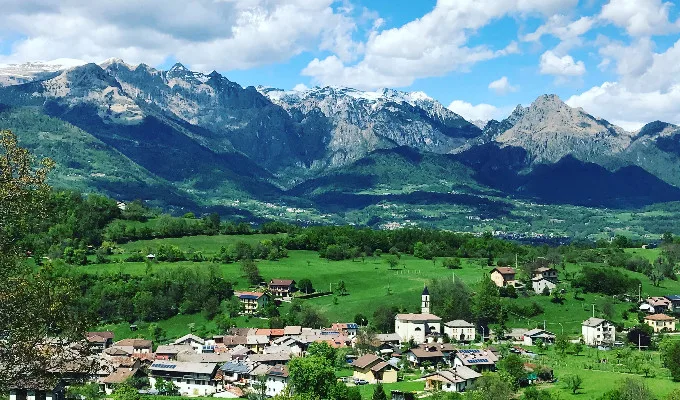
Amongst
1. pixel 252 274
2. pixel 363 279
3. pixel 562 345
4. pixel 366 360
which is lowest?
pixel 366 360

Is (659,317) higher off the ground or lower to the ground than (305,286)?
lower

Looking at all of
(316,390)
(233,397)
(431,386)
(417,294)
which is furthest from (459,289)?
(316,390)

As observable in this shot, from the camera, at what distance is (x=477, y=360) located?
278 ft

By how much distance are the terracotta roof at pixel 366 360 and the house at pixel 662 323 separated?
150 feet

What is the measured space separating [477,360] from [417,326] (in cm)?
2003

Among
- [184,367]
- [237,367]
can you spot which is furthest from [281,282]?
[184,367]

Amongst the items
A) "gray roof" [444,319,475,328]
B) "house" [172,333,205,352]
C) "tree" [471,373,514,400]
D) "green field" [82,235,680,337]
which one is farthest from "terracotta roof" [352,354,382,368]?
"green field" [82,235,680,337]

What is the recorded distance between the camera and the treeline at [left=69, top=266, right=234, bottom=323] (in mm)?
118625

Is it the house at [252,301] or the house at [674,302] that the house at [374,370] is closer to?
the house at [252,301]

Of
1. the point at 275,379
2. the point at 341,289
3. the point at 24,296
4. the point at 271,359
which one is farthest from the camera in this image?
the point at 341,289

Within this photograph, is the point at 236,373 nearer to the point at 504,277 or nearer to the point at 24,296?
the point at 504,277

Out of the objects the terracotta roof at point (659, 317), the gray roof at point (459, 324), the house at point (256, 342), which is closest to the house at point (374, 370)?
the house at point (256, 342)

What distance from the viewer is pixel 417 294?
123 metres

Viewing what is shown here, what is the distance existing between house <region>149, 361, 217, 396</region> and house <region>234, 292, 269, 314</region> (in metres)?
34.1
